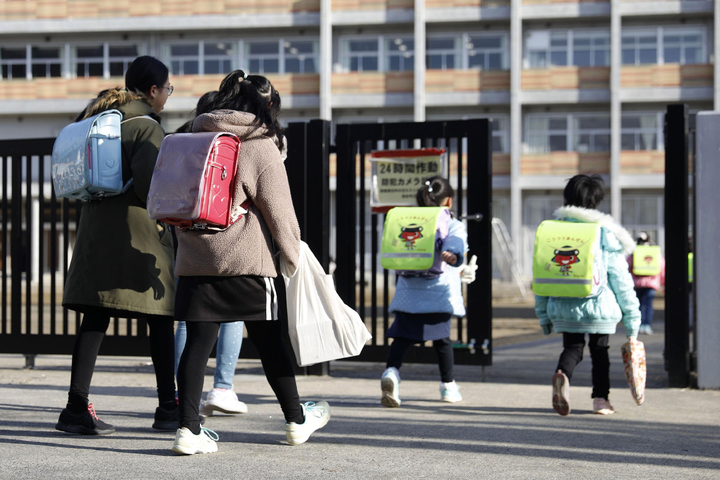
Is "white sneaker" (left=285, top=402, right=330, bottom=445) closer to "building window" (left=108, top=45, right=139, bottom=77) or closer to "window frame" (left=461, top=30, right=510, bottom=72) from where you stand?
"window frame" (left=461, top=30, right=510, bottom=72)

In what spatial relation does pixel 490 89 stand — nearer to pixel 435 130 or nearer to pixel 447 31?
pixel 447 31

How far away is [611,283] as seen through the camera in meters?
5.49

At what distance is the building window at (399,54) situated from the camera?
35.2 meters

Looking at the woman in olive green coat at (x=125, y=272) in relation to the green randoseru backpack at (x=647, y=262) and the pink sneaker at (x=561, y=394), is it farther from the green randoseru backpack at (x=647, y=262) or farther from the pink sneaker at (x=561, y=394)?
the green randoseru backpack at (x=647, y=262)

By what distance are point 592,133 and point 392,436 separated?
31.6 m

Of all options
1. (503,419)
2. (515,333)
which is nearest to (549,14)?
(515,333)

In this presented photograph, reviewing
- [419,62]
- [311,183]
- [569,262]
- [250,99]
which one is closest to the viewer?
[250,99]

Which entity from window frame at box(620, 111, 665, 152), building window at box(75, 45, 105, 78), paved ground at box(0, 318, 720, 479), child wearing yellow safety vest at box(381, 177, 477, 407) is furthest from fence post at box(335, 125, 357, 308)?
building window at box(75, 45, 105, 78)

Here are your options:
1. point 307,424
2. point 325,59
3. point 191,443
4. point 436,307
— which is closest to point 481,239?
point 436,307

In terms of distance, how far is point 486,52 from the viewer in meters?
35.1

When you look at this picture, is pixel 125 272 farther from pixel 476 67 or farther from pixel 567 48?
pixel 567 48

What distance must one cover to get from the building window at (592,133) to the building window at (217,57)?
14129 millimetres

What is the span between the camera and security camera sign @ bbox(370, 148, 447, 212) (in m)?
7.12

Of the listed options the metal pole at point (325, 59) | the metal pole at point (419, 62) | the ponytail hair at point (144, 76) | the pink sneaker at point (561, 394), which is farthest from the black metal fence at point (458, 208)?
the metal pole at point (325, 59)
